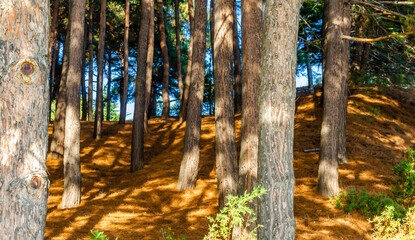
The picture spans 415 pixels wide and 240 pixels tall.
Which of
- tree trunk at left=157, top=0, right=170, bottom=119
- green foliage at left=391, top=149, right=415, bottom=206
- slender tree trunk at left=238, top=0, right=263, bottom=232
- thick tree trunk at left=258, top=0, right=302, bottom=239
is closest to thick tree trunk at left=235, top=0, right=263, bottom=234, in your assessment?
slender tree trunk at left=238, top=0, right=263, bottom=232

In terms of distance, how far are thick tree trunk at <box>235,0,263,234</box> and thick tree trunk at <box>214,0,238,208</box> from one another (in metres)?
0.53

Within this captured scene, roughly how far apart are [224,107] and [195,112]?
A: 2.70 metres

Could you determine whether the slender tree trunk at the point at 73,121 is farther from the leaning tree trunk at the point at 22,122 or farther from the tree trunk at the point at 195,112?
the leaning tree trunk at the point at 22,122

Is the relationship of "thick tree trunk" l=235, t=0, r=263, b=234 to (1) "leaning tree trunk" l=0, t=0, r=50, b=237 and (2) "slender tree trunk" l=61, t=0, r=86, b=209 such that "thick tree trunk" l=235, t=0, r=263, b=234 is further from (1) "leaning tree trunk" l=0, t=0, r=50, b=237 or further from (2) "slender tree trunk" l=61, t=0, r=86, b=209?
(2) "slender tree trunk" l=61, t=0, r=86, b=209

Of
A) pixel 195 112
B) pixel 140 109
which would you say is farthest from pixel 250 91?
pixel 140 109

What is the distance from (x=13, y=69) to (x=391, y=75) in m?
13.8

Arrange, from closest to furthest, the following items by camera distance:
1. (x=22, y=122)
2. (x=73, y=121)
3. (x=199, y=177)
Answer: (x=22, y=122) < (x=73, y=121) < (x=199, y=177)

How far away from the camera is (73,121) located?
842 centimetres

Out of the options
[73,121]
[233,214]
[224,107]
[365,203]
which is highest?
[224,107]

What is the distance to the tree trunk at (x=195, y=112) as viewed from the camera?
30.1ft

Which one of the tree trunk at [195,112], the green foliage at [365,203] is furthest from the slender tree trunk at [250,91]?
the tree trunk at [195,112]

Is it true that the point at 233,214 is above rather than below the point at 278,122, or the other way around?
below

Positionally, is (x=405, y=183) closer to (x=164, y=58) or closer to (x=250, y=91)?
(x=250, y=91)

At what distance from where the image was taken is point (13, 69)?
288 centimetres
